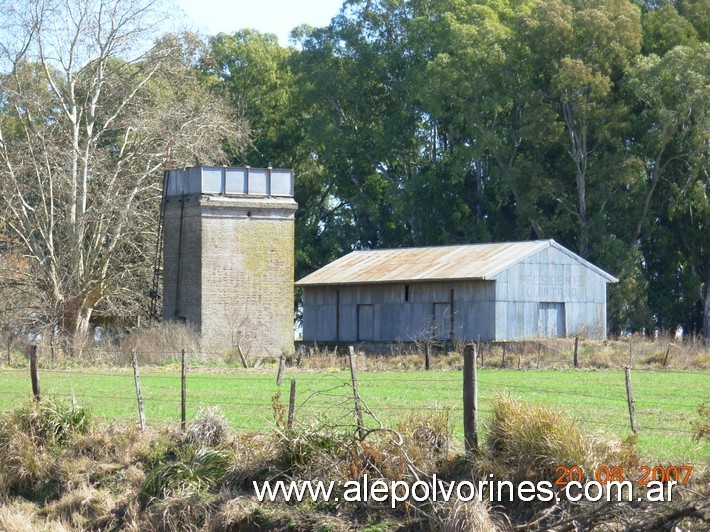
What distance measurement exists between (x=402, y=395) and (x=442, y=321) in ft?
78.7

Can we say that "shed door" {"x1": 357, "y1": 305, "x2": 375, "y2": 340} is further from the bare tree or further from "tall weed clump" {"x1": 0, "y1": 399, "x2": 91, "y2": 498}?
"tall weed clump" {"x1": 0, "y1": 399, "x2": 91, "y2": 498}

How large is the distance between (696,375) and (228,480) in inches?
859

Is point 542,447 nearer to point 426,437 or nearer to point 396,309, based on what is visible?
point 426,437

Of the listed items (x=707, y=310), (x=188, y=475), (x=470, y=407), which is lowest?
(x=188, y=475)

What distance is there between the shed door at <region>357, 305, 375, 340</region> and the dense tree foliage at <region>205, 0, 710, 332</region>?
12.9 m

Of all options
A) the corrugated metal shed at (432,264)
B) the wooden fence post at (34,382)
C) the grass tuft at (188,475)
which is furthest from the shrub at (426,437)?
the corrugated metal shed at (432,264)

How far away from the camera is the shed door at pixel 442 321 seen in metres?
49.3

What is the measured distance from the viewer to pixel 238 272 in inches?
1972

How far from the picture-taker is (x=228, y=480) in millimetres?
16719

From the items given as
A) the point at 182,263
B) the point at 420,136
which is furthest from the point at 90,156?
the point at 420,136

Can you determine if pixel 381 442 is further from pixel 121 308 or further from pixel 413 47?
pixel 413 47

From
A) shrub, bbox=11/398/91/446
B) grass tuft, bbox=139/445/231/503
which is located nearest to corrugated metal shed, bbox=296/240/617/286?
shrub, bbox=11/398/91/446

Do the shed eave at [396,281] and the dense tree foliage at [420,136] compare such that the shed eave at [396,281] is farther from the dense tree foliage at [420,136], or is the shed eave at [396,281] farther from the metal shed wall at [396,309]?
the dense tree foliage at [420,136]
